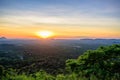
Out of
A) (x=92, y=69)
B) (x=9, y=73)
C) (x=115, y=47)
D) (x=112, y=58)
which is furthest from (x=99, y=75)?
(x=9, y=73)

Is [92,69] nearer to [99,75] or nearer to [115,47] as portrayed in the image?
[99,75]

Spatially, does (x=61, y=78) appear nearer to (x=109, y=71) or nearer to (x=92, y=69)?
(x=92, y=69)

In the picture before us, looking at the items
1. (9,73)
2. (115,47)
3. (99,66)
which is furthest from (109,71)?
(9,73)

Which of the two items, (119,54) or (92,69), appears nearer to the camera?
(92,69)

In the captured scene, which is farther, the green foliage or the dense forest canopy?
the green foliage

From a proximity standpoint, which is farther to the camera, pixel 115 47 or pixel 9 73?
pixel 115 47

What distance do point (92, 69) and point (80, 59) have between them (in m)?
1.88

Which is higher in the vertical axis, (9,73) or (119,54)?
(119,54)

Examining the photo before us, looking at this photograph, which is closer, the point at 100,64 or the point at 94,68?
the point at 94,68

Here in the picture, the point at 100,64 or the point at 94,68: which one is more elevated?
the point at 100,64

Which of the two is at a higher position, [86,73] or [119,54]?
[119,54]

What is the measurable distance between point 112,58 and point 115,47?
4.93 feet

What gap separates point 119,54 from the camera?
21.7m

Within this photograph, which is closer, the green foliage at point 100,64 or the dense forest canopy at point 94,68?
the dense forest canopy at point 94,68
